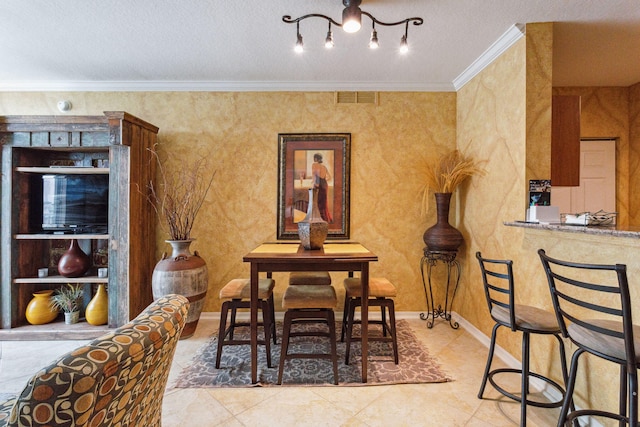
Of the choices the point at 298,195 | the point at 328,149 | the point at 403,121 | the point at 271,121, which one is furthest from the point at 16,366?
the point at 403,121

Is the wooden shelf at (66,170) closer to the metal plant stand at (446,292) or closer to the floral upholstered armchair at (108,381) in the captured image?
the floral upholstered armchair at (108,381)

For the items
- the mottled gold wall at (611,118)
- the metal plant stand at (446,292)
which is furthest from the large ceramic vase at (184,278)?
the mottled gold wall at (611,118)

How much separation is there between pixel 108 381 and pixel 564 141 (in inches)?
126

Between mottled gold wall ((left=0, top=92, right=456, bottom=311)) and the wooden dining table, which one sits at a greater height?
mottled gold wall ((left=0, top=92, right=456, bottom=311))

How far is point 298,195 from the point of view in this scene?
359 cm

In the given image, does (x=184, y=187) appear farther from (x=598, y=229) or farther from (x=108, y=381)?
(x=598, y=229)

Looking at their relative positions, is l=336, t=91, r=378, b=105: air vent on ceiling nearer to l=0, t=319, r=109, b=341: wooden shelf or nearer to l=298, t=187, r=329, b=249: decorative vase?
l=298, t=187, r=329, b=249: decorative vase

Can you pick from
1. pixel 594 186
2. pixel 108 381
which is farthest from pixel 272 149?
pixel 594 186

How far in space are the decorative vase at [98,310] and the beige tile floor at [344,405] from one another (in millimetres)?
560

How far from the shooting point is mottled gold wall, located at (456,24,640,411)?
177cm

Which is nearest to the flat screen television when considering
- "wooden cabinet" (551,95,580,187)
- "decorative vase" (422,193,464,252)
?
"decorative vase" (422,193,464,252)

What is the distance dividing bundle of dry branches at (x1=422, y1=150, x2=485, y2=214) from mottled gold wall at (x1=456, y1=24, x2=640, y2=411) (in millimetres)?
110

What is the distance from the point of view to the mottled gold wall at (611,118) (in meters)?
3.57

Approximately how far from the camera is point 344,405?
2043mm
